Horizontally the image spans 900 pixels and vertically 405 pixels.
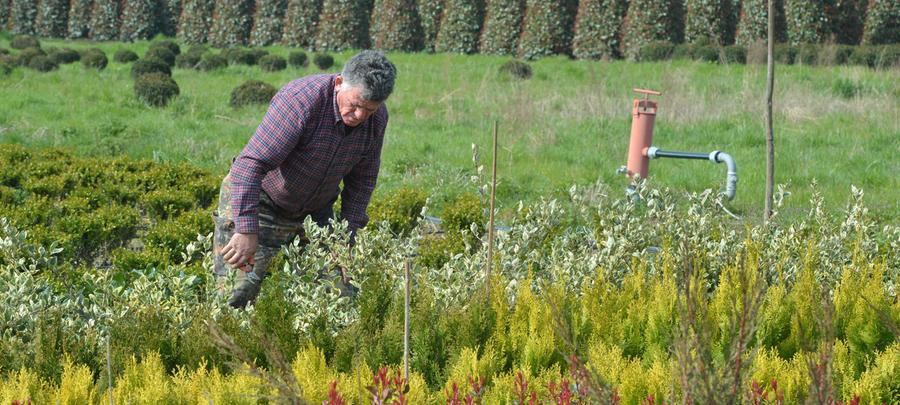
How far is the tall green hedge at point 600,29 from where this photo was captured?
21.4 meters

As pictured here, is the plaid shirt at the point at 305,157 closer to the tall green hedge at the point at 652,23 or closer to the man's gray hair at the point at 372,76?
the man's gray hair at the point at 372,76

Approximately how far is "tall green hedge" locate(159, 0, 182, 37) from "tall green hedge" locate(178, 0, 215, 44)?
1055 mm

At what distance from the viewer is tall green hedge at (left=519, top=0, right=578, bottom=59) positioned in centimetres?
2189

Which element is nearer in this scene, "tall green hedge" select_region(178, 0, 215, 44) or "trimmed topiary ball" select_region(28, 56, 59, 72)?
"trimmed topiary ball" select_region(28, 56, 59, 72)

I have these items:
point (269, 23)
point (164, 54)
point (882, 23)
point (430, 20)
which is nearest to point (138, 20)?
point (269, 23)

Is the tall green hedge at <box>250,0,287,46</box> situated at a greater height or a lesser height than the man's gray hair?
lesser

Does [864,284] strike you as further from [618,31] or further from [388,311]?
[618,31]

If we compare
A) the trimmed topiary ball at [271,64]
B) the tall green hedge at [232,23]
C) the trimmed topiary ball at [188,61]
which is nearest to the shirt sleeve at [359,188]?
the trimmed topiary ball at [271,64]

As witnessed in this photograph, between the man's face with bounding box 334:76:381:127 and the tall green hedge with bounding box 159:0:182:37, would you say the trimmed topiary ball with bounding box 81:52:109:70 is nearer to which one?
the tall green hedge with bounding box 159:0:182:37

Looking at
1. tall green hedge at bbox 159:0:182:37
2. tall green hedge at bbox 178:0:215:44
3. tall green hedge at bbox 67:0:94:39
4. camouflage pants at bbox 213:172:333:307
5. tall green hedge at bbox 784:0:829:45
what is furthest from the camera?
tall green hedge at bbox 67:0:94:39

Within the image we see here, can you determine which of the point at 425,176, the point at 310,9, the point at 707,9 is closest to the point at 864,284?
the point at 425,176

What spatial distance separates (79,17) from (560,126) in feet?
67.4

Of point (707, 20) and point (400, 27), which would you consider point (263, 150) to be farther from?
point (400, 27)

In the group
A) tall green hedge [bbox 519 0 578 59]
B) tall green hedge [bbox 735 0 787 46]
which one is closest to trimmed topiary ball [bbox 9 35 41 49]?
tall green hedge [bbox 519 0 578 59]
